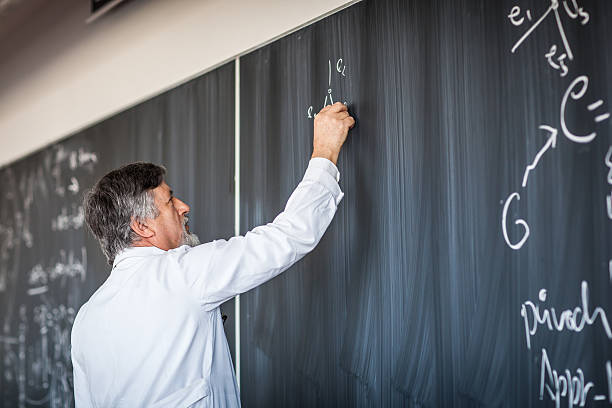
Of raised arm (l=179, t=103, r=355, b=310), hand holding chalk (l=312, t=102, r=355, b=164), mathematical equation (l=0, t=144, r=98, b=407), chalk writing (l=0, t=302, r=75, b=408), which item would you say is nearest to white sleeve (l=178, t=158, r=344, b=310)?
raised arm (l=179, t=103, r=355, b=310)

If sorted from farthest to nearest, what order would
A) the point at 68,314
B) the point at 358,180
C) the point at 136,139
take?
the point at 68,314 → the point at 136,139 → the point at 358,180

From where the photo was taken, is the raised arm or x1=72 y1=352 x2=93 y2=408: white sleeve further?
x1=72 y1=352 x2=93 y2=408: white sleeve

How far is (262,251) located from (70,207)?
169 centimetres

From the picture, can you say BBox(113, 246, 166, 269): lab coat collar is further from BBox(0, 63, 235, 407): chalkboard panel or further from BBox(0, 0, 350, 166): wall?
BBox(0, 0, 350, 166): wall

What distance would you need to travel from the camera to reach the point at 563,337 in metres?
1.05

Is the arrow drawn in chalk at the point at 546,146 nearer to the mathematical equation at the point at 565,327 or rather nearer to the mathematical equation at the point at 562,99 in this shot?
→ the mathematical equation at the point at 562,99

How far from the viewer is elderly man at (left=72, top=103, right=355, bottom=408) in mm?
1287

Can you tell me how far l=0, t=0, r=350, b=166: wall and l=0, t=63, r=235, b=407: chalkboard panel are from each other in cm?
8

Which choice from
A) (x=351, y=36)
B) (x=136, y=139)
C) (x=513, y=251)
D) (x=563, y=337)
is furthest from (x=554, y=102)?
(x=136, y=139)

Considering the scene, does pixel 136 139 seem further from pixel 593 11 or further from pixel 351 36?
pixel 593 11

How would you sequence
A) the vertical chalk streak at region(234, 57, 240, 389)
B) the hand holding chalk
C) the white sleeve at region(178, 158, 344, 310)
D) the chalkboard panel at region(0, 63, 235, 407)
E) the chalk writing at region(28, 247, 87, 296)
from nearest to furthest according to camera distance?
the white sleeve at region(178, 158, 344, 310) → the hand holding chalk → the vertical chalk streak at region(234, 57, 240, 389) → the chalkboard panel at region(0, 63, 235, 407) → the chalk writing at region(28, 247, 87, 296)

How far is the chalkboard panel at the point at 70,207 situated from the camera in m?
1.93

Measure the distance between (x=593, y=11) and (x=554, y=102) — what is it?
0.16m

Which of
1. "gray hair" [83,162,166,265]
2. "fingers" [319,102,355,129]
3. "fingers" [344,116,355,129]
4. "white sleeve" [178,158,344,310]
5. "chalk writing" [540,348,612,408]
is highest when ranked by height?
"fingers" [319,102,355,129]
